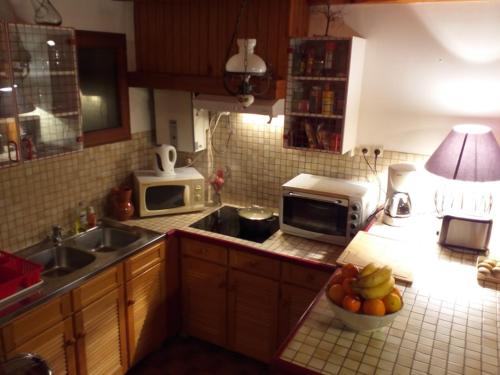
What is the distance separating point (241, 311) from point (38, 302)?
1.21 m

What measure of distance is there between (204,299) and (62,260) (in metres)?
0.90

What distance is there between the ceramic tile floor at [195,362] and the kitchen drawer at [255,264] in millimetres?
666

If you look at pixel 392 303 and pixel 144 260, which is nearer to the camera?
pixel 392 303

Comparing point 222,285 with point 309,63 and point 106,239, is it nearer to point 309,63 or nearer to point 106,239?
point 106,239

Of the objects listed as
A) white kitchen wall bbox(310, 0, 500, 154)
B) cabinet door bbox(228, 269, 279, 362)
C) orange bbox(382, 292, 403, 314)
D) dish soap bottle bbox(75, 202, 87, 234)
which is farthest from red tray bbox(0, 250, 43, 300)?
white kitchen wall bbox(310, 0, 500, 154)

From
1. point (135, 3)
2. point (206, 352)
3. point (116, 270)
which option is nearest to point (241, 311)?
point (206, 352)

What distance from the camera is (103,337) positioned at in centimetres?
253

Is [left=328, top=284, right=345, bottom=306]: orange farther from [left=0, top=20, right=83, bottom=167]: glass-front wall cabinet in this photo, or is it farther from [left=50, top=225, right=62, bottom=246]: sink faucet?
[left=50, top=225, right=62, bottom=246]: sink faucet

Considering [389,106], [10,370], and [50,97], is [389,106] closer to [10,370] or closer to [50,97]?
[50,97]

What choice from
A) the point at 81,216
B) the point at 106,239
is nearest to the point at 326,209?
the point at 106,239

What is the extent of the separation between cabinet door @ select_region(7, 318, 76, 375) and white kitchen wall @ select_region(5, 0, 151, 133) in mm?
1481

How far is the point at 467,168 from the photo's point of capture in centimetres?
228

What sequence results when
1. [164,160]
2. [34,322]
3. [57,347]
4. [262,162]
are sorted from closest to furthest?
[34,322] → [57,347] → [164,160] → [262,162]

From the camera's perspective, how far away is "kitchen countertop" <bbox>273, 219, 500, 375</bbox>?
151 centimetres
